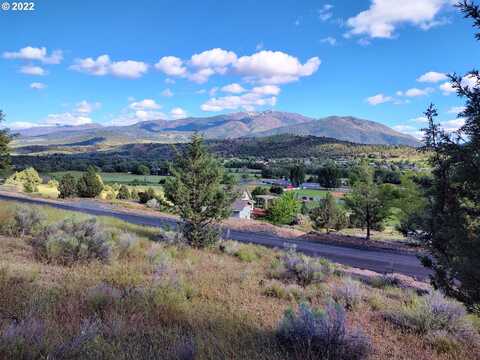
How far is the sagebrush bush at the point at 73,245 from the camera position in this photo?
8555 mm

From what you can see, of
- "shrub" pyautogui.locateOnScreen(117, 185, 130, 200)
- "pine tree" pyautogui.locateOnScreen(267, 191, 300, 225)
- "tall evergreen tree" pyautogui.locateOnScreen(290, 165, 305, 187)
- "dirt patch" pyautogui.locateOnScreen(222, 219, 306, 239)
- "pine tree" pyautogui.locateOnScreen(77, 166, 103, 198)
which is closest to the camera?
"dirt patch" pyautogui.locateOnScreen(222, 219, 306, 239)

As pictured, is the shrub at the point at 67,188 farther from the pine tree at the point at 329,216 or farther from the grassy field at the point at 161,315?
the grassy field at the point at 161,315

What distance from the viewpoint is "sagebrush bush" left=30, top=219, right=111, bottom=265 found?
337 inches

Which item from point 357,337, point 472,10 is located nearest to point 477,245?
point 357,337

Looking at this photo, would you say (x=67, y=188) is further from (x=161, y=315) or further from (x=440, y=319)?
(x=440, y=319)

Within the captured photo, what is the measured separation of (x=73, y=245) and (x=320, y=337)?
22.2ft

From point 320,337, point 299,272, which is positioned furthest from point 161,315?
point 299,272

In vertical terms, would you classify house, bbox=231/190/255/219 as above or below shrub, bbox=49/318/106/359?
below

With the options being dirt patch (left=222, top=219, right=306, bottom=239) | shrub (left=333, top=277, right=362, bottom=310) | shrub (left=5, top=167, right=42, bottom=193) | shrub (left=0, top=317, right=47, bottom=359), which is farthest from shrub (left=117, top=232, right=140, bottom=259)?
shrub (left=5, top=167, right=42, bottom=193)

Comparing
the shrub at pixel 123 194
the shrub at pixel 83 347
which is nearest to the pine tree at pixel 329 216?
the shrub at pixel 123 194

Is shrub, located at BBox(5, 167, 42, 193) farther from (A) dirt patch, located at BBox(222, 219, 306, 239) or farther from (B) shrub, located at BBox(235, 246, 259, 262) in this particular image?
(B) shrub, located at BBox(235, 246, 259, 262)

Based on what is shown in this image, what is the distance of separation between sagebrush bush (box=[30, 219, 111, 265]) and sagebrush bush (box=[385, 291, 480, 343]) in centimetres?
697

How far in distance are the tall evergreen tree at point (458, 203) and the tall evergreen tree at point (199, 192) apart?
1073cm

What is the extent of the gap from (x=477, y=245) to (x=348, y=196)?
32.0 metres
